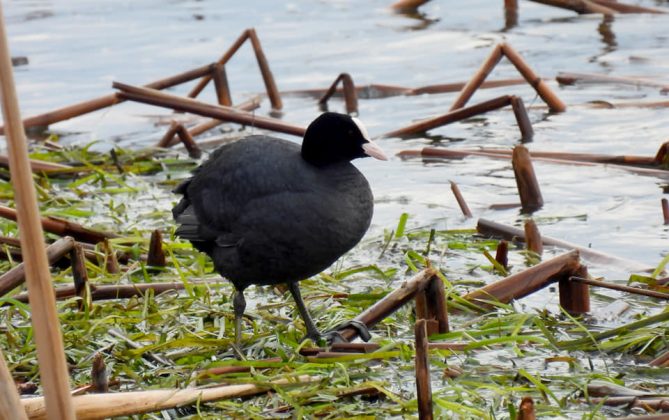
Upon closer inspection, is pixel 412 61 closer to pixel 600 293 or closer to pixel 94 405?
pixel 600 293

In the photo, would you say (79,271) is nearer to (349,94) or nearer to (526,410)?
(526,410)

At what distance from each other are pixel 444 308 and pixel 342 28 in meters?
8.68

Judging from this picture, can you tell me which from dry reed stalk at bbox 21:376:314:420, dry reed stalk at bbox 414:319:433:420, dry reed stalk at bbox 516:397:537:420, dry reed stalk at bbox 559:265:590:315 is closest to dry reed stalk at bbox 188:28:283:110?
dry reed stalk at bbox 559:265:590:315

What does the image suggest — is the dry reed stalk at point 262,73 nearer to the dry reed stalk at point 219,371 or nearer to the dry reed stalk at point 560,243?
the dry reed stalk at point 560,243

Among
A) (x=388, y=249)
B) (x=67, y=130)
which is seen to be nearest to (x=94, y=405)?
(x=388, y=249)

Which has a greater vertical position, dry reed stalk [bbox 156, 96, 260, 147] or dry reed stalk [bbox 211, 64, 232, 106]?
dry reed stalk [bbox 211, 64, 232, 106]

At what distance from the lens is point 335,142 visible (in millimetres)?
4367

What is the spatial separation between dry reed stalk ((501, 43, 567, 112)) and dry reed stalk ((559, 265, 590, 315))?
377cm

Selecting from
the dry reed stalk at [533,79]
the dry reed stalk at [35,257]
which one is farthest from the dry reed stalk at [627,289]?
the dry reed stalk at [533,79]

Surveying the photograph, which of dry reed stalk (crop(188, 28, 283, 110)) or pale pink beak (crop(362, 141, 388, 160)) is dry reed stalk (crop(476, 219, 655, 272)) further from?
dry reed stalk (crop(188, 28, 283, 110))

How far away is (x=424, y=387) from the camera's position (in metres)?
2.95

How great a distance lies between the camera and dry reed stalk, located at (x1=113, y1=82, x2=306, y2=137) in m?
7.23

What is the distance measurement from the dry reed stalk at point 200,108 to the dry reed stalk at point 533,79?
1683mm

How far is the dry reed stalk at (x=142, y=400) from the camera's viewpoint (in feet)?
9.87
